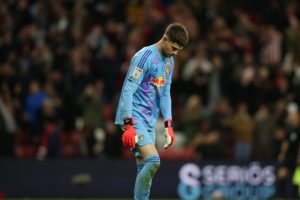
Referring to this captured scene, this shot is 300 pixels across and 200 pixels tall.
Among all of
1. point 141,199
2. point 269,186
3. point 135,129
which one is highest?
point 135,129

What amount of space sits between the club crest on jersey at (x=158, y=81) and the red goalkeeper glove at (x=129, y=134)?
62 centimetres

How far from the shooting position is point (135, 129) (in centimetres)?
975

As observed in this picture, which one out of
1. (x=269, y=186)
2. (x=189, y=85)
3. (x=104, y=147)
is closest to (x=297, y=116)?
(x=269, y=186)

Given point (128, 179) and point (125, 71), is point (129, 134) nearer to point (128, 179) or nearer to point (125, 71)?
point (128, 179)

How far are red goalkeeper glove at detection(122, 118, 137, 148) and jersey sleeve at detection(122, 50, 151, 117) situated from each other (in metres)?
0.08

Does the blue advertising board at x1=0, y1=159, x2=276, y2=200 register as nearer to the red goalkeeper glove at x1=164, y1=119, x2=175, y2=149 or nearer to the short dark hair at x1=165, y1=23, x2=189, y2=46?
the red goalkeeper glove at x1=164, y1=119, x2=175, y2=149

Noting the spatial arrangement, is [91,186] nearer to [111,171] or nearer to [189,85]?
[111,171]

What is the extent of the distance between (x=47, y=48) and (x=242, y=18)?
4.69 metres

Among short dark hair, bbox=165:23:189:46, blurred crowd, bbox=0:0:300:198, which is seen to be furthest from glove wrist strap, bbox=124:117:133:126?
blurred crowd, bbox=0:0:300:198

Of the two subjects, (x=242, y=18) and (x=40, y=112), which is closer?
(x=40, y=112)

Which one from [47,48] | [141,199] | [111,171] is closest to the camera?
[141,199]

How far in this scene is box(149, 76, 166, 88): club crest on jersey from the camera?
988cm

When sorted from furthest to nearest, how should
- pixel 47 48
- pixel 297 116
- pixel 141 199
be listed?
pixel 47 48
pixel 297 116
pixel 141 199

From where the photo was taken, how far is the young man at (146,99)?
9.58 m
